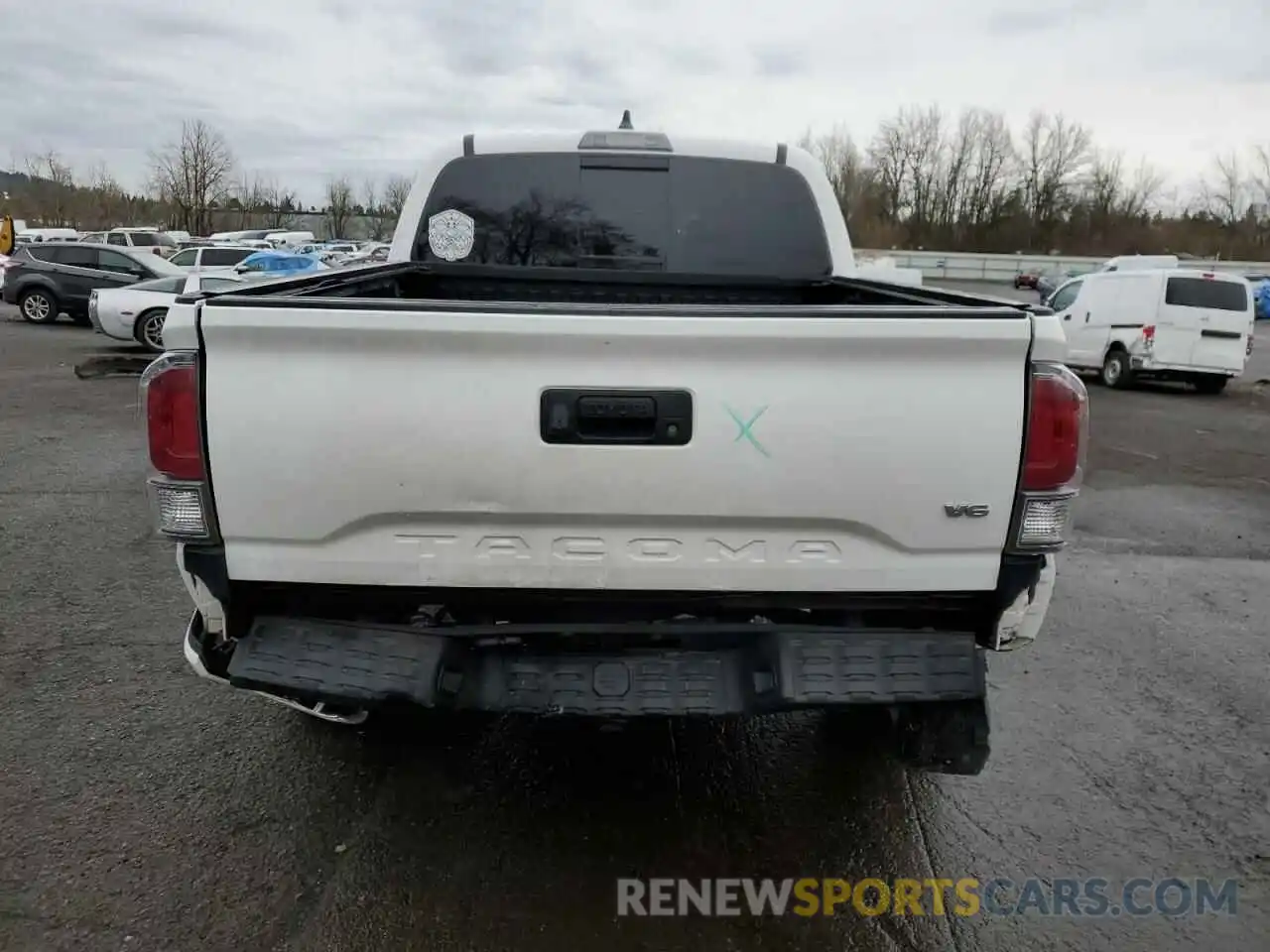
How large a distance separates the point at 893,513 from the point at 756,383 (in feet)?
1.71

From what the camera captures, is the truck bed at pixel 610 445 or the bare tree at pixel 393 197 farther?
Answer: the bare tree at pixel 393 197

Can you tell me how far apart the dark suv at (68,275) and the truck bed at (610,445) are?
20943 millimetres

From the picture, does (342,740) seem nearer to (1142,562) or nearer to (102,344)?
(1142,562)

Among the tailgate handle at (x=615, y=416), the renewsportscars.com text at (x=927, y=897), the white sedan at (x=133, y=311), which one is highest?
the tailgate handle at (x=615, y=416)

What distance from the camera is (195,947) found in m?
2.62

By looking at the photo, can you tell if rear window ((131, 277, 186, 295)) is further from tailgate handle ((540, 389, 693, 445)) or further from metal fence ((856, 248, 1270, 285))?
metal fence ((856, 248, 1270, 285))

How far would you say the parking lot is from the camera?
2.77 metres

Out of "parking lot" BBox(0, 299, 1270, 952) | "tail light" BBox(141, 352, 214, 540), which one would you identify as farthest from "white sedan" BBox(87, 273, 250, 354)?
"tail light" BBox(141, 352, 214, 540)

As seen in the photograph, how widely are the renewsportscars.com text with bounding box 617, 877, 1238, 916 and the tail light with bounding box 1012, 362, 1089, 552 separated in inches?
45.4

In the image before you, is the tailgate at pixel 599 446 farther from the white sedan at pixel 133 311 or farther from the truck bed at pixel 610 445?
the white sedan at pixel 133 311

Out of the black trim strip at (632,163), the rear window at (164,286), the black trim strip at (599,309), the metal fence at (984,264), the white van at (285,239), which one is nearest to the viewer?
the black trim strip at (599,309)

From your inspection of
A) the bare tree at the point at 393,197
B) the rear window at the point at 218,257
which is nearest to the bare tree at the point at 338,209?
the bare tree at the point at 393,197

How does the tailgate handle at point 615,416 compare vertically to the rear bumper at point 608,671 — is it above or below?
above

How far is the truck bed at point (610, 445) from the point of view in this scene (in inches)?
97.0
